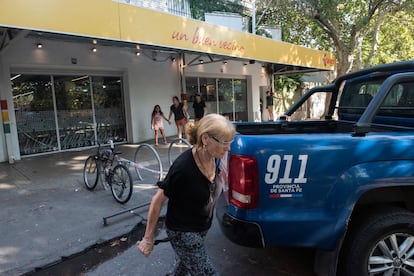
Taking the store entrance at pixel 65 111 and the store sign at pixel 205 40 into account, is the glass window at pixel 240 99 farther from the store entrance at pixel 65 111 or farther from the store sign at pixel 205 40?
the store entrance at pixel 65 111

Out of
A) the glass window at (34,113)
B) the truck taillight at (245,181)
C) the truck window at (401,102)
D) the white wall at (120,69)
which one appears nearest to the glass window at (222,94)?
the white wall at (120,69)

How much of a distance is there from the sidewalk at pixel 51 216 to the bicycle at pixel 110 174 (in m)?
0.15

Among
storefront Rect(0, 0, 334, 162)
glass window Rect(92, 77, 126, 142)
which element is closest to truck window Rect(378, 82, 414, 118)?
storefront Rect(0, 0, 334, 162)

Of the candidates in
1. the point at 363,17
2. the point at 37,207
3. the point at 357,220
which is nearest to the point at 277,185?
the point at 357,220

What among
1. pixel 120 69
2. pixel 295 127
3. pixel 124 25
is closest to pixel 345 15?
pixel 120 69

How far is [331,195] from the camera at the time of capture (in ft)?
7.77

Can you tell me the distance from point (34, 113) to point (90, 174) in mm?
4804

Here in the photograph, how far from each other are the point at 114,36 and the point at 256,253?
5049 millimetres

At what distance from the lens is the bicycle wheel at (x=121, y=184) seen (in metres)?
5.01

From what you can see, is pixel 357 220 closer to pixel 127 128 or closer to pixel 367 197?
pixel 367 197

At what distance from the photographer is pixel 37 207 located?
5207mm

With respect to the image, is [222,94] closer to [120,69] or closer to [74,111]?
[120,69]

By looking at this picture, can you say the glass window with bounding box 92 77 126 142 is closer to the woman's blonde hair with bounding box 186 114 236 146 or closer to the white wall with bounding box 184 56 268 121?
the white wall with bounding box 184 56 268 121

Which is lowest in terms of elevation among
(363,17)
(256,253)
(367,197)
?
(256,253)
